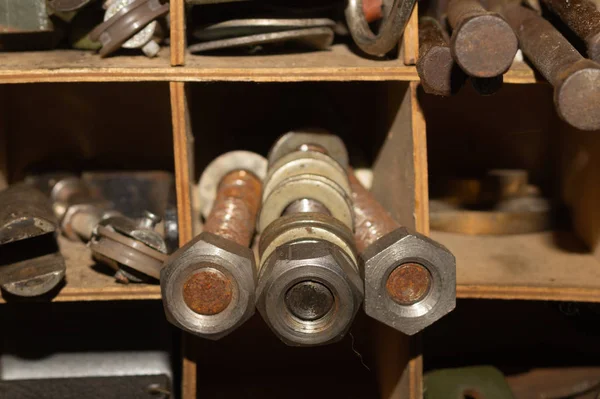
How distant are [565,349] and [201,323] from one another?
1151 millimetres

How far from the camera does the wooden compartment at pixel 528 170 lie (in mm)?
1288

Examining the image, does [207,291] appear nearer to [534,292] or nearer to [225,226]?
[225,226]

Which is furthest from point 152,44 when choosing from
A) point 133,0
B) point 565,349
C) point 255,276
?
point 565,349

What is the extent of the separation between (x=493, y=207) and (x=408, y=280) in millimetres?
647

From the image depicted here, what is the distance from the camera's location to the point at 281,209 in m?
1.19

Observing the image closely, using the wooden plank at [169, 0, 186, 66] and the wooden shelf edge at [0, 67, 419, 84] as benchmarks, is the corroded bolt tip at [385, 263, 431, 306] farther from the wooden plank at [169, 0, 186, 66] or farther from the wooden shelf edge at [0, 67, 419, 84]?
the wooden plank at [169, 0, 186, 66]

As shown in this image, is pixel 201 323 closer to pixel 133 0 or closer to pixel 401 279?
pixel 401 279

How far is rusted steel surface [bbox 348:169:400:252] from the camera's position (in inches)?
50.3

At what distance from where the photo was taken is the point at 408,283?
3.43 feet

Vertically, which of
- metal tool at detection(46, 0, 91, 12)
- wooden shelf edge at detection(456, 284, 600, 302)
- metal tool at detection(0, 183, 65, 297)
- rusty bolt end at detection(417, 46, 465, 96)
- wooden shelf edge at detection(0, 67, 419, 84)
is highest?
metal tool at detection(46, 0, 91, 12)

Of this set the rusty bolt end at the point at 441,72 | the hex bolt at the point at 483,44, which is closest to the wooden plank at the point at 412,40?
the rusty bolt end at the point at 441,72

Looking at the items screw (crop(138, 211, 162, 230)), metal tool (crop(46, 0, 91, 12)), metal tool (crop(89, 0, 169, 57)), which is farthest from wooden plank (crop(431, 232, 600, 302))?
metal tool (crop(46, 0, 91, 12))

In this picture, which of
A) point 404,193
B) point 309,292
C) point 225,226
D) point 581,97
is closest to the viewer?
point 581,97

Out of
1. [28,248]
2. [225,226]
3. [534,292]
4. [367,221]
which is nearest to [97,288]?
[28,248]
